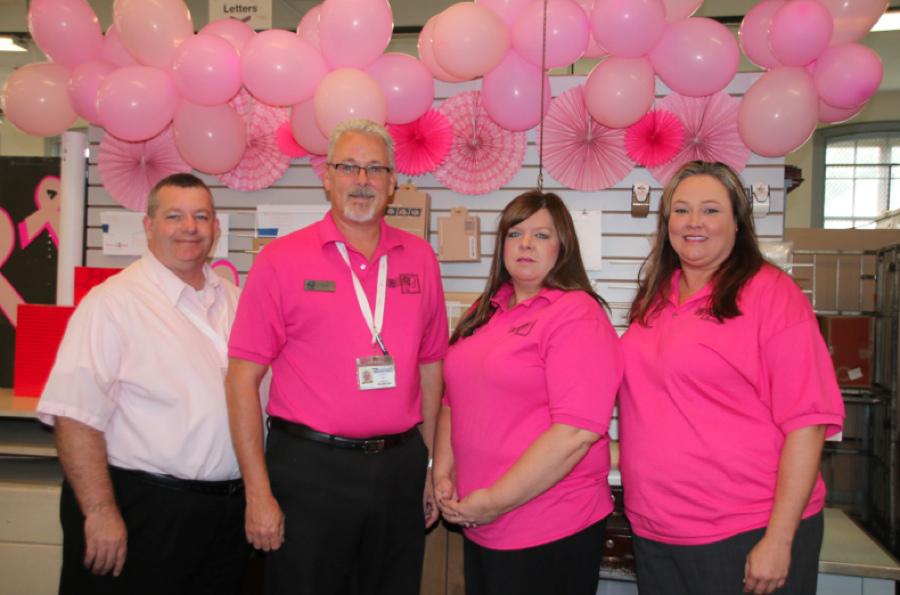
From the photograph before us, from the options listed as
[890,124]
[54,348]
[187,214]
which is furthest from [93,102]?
[890,124]

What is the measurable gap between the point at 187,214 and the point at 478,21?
146 cm

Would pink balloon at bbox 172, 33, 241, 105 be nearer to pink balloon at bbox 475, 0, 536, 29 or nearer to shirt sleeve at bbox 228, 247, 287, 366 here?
pink balloon at bbox 475, 0, 536, 29

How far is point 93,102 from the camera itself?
340 centimetres

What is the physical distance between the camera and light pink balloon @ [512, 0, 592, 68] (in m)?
2.96

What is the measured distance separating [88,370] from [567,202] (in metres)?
2.31

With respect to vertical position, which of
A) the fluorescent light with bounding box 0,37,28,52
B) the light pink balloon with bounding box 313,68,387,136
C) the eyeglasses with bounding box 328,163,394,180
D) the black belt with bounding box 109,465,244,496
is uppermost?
the fluorescent light with bounding box 0,37,28,52

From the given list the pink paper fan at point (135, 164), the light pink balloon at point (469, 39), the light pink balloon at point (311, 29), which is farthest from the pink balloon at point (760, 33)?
the pink paper fan at point (135, 164)

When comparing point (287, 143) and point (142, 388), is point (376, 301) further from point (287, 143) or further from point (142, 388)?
point (287, 143)

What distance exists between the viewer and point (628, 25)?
291 cm

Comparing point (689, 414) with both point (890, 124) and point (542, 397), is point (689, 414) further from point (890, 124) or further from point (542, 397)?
point (890, 124)

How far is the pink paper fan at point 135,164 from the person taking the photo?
3.69 meters

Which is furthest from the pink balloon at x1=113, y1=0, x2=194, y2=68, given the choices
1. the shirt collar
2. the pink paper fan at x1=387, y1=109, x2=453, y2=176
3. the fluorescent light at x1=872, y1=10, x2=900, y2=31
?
the fluorescent light at x1=872, y1=10, x2=900, y2=31

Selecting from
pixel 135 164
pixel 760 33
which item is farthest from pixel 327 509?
pixel 760 33

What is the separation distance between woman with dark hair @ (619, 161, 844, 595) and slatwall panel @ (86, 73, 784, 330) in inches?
58.2
